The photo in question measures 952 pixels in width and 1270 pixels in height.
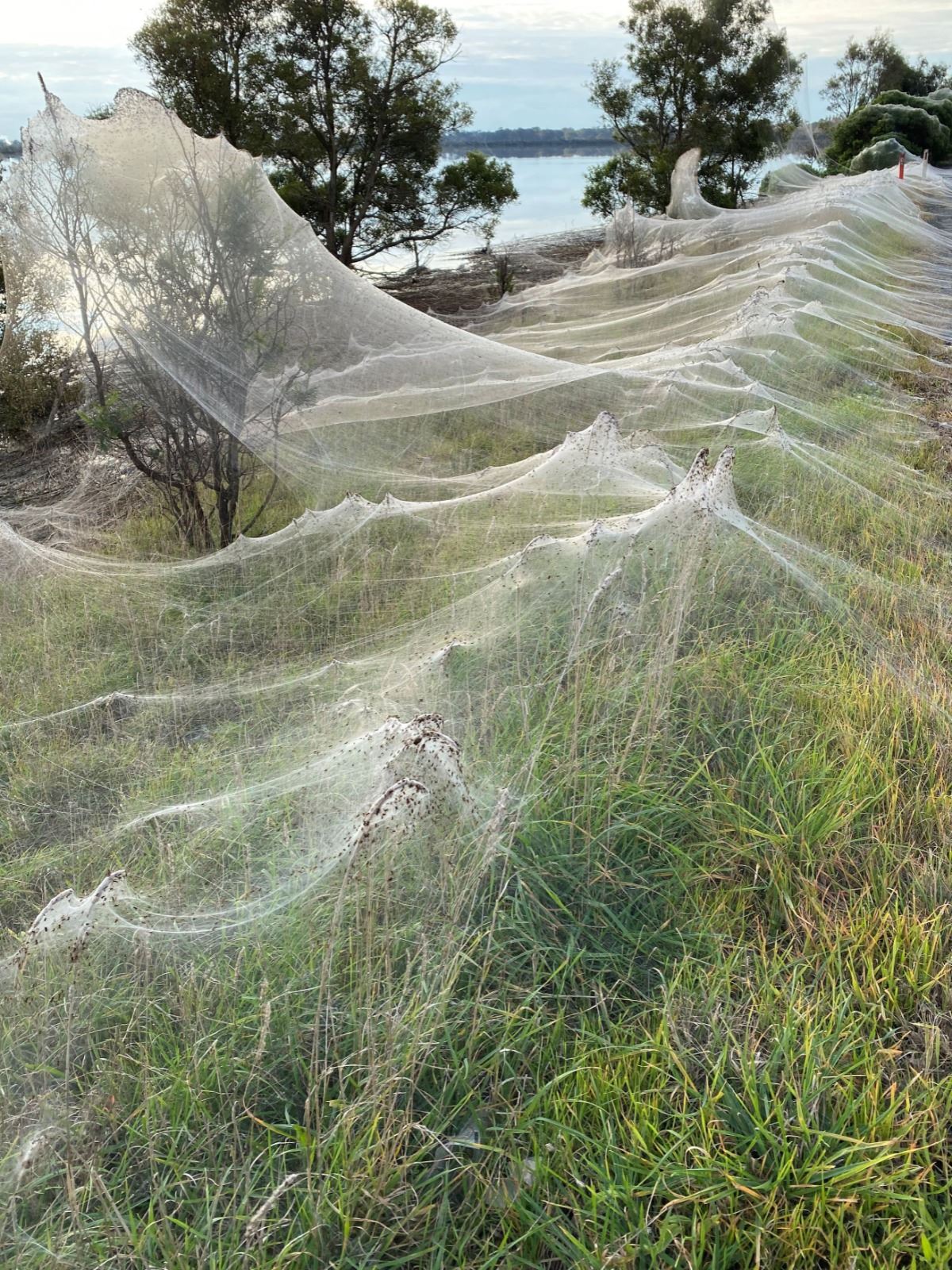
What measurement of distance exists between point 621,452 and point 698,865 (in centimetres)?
239

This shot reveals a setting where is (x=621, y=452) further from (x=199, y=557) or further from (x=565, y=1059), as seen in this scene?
(x=565, y=1059)

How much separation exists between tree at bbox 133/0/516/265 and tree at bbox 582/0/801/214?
5.28m

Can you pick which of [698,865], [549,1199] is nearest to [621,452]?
[698,865]

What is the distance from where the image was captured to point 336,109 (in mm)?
15195

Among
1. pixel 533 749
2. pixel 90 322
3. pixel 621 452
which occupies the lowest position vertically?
pixel 533 749

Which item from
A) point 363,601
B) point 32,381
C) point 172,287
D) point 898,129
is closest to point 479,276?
point 32,381

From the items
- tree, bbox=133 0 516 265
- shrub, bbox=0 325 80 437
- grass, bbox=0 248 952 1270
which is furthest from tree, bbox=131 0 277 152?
grass, bbox=0 248 952 1270

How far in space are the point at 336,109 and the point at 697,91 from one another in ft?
29.2

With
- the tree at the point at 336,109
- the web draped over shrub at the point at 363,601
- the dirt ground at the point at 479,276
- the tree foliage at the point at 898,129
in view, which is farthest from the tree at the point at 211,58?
the tree foliage at the point at 898,129

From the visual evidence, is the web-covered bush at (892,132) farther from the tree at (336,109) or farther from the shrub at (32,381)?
the shrub at (32,381)

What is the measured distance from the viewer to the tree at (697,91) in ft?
65.5

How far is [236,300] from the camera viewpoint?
5012mm

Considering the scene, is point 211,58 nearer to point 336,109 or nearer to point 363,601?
point 336,109

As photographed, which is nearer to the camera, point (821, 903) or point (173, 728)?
point (821, 903)
